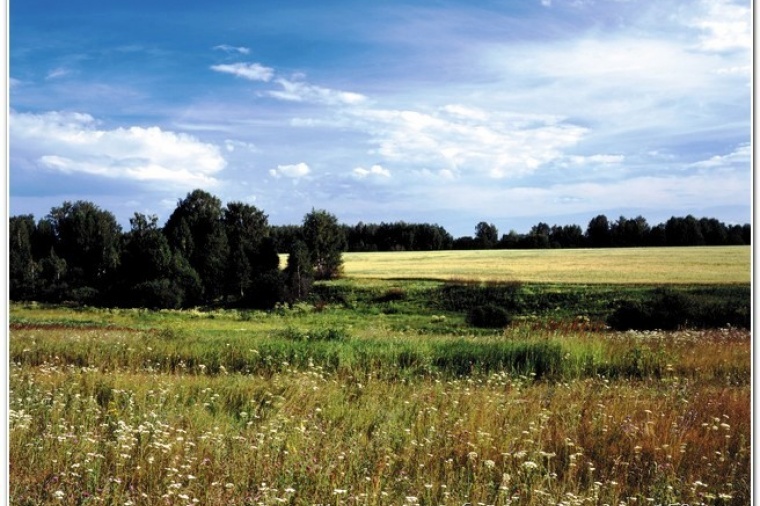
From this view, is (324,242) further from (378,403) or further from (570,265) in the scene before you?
(570,265)

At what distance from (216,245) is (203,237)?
0.15 meters

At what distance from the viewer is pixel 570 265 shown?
7.10 meters

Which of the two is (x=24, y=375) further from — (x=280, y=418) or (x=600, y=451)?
(x=600, y=451)

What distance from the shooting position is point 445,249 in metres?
6.50

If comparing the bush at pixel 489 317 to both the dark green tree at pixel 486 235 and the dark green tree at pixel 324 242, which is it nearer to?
the dark green tree at pixel 486 235

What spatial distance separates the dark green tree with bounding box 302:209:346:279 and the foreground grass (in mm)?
439

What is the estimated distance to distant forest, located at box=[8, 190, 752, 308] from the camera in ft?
21.2

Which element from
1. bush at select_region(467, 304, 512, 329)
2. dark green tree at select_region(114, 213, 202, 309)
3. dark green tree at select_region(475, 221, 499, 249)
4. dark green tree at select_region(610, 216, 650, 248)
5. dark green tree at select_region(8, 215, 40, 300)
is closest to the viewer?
dark green tree at select_region(8, 215, 40, 300)

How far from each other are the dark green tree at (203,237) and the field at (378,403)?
1.24 feet

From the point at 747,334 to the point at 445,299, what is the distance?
9.30ft

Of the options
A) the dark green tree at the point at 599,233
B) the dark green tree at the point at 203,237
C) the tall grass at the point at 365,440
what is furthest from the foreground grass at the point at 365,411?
the dark green tree at the point at 599,233

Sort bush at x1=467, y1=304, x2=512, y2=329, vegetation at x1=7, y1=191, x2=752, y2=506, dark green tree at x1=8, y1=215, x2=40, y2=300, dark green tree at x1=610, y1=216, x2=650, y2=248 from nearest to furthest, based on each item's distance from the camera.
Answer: vegetation at x1=7, y1=191, x2=752, y2=506
dark green tree at x1=8, y1=215, x2=40, y2=300
dark green tree at x1=610, y1=216, x2=650, y2=248
bush at x1=467, y1=304, x2=512, y2=329

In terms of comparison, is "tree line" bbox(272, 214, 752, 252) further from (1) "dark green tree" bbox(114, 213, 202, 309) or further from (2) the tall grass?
(2) the tall grass

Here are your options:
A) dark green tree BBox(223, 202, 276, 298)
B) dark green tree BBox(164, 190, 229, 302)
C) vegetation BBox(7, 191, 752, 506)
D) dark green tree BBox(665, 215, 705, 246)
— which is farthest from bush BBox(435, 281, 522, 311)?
dark green tree BBox(164, 190, 229, 302)
